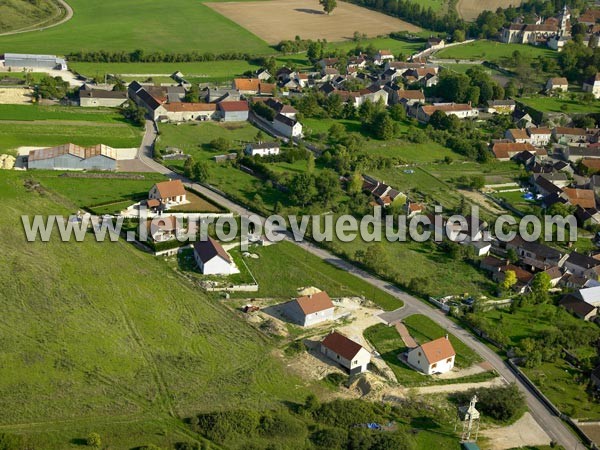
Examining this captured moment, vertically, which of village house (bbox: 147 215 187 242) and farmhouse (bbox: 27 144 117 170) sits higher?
farmhouse (bbox: 27 144 117 170)

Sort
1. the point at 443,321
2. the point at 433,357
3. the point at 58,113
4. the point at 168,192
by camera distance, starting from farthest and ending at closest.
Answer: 1. the point at 58,113
2. the point at 168,192
3. the point at 443,321
4. the point at 433,357

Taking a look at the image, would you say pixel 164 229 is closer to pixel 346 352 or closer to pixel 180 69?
pixel 346 352

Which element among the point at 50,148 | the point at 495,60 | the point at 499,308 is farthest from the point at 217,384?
the point at 495,60

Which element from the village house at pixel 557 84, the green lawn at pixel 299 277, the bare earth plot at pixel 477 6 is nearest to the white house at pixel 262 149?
the green lawn at pixel 299 277

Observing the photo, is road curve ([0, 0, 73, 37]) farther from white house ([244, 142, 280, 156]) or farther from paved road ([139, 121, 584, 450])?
paved road ([139, 121, 584, 450])

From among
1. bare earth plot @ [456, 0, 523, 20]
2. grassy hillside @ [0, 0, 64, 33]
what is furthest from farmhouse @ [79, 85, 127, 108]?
bare earth plot @ [456, 0, 523, 20]

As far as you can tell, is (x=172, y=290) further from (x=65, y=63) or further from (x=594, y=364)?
(x=65, y=63)

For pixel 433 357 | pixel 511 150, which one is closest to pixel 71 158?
pixel 433 357
